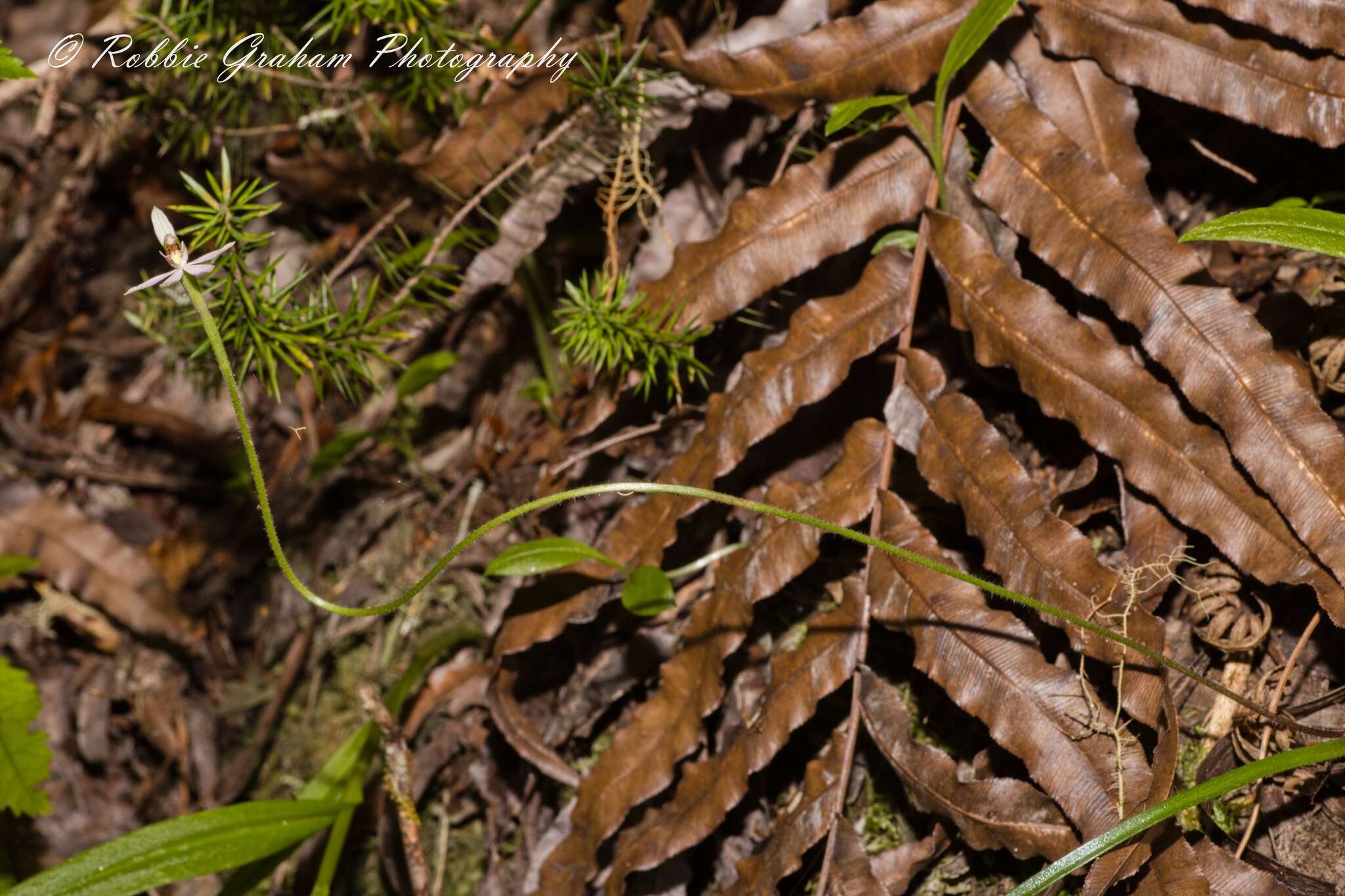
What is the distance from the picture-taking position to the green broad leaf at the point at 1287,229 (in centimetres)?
116

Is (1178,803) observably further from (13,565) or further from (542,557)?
(13,565)

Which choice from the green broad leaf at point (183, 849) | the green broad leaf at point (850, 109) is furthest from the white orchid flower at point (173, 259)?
the green broad leaf at point (183, 849)

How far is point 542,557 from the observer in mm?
1610

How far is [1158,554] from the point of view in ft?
4.47

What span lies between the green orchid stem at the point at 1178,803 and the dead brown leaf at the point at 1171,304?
0.59 ft

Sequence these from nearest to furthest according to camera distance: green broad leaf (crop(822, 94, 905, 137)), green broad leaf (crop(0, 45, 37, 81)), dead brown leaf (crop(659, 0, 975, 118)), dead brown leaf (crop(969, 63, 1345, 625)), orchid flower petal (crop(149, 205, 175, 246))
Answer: orchid flower petal (crop(149, 205, 175, 246)) < dead brown leaf (crop(969, 63, 1345, 625)) < green broad leaf (crop(0, 45, 37, 81)) < green broad leaf (crop(822, 94, 905, 137)) < dead brown leaf (crop(659, 0, 975, 118))

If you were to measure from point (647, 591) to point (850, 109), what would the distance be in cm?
81

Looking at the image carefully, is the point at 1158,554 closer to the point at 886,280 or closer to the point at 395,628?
the point at 886,280

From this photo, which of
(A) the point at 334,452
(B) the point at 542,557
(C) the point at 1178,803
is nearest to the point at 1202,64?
(C) the point at 1178,803

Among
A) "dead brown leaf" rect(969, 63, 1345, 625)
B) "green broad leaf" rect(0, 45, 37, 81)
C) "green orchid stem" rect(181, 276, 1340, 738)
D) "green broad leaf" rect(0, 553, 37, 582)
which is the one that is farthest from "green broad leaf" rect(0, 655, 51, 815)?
"dead brown leaf" rect(969, 63, 1345, 625)

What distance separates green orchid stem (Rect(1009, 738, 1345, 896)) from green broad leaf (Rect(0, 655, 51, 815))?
180 centimetres

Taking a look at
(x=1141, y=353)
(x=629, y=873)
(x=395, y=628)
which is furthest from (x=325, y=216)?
(x=1141, y=353)

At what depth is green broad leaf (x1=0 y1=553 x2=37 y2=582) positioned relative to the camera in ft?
7.29

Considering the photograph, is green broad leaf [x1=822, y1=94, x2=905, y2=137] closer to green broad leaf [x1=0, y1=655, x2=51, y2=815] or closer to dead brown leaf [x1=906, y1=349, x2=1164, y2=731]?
dead brown leaf [x1=906, y1=349, x2=1164, y2=731]
